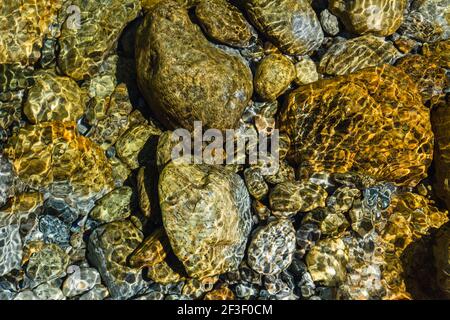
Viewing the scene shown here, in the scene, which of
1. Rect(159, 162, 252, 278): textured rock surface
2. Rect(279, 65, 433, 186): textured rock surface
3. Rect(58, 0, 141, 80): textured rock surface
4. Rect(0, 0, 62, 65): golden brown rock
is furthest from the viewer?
Rect(58, 0, 141, 80): textured rock surface

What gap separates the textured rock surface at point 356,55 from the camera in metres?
6.90

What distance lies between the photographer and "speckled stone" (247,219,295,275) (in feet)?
19.3

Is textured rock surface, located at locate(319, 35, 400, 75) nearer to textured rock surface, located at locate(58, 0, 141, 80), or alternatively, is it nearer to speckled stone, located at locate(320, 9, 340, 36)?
speckled stone, located at locate(320, 9, 340, 36)

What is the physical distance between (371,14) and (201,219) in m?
4.29

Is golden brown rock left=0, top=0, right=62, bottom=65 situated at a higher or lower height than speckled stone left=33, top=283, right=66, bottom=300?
higher

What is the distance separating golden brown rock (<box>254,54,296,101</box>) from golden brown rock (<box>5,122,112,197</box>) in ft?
9.22

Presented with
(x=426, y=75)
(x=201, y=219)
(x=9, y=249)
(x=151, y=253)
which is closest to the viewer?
(x=201, y=219)

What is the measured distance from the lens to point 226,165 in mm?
6527

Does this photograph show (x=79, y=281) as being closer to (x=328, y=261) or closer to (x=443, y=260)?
(x=328, y=261)

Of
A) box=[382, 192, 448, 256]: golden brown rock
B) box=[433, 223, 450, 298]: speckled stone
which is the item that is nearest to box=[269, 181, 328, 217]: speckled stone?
box=[382, 192, 448, 256]: golden brown rock

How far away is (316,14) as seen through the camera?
7.12 m

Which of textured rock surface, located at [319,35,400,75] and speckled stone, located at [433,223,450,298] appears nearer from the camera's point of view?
speckled stone, located at [433,223,450,298]

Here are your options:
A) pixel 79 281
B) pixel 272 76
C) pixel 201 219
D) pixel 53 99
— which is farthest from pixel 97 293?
pixel 272 76
